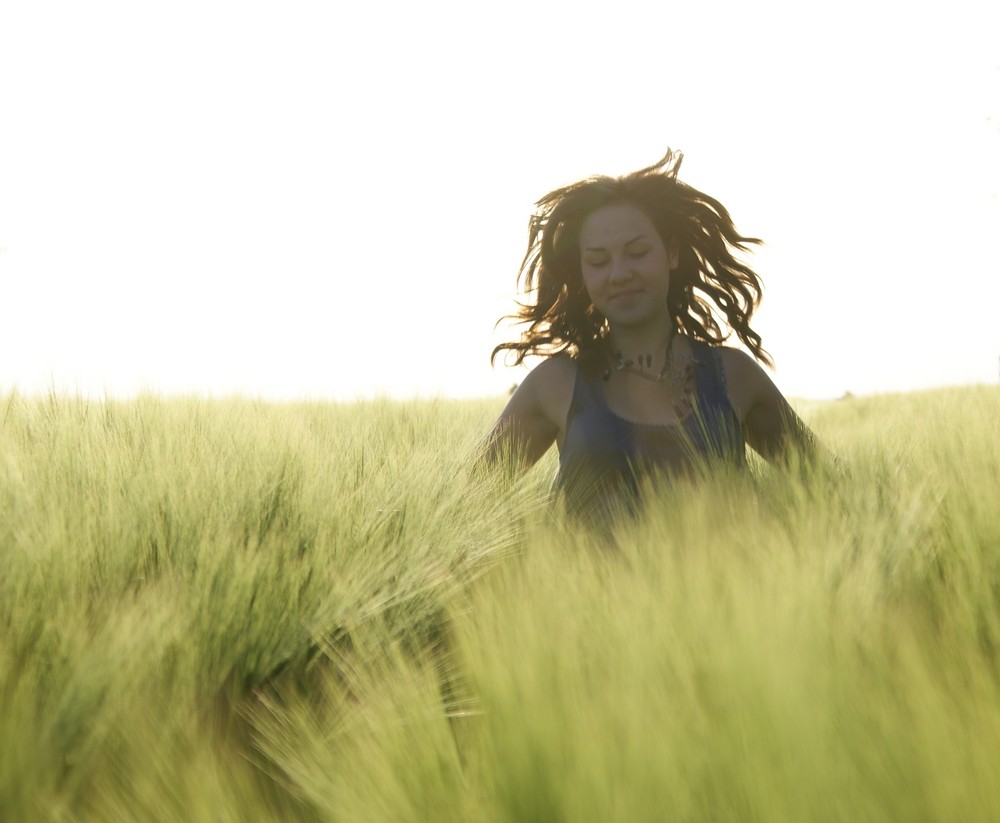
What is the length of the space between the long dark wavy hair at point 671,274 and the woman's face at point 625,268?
17 cm

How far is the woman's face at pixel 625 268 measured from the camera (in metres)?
2.69

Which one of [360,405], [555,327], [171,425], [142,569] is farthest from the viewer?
[360,405]

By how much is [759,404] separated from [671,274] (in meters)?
0.57

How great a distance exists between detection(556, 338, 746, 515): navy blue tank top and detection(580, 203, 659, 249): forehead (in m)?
0.47

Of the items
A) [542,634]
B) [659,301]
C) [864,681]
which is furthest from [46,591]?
[659,301]

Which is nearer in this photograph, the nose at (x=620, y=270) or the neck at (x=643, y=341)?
the nose at (x=620, y=270)

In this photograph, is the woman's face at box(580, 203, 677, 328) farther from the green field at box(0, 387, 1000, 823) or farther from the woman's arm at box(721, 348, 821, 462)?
the green field at box(0, 387, 1000, 823)

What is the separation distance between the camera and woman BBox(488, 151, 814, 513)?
2.64 m

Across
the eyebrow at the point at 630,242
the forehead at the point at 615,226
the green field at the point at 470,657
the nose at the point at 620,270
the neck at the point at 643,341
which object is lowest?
the green field at the point at 470,657

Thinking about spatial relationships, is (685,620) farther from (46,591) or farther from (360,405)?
(360,405)

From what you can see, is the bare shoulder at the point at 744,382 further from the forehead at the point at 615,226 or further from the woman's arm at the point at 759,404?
the forehead at the point at 615,226

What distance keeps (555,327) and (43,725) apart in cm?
231

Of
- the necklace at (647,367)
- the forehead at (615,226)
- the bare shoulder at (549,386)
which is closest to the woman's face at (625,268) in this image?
the forehead at (615,226)

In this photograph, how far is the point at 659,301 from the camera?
9.06ft
